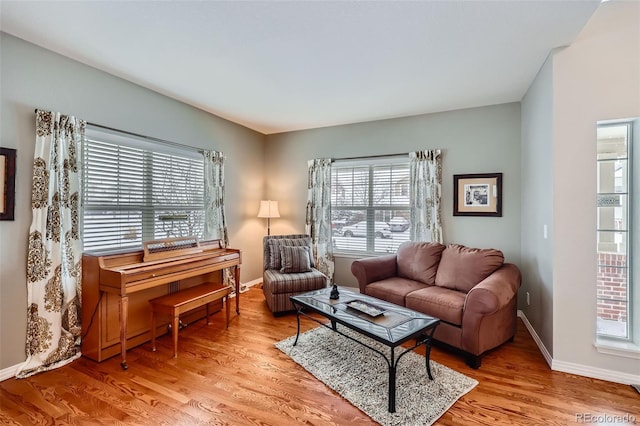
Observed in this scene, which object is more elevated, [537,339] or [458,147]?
[458,147]

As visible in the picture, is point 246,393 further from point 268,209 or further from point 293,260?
point 268,209

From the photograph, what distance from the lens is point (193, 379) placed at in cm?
224

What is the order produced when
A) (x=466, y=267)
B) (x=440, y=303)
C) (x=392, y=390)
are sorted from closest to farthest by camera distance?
(x=392, y=390)
(x=440, y=303)
(x=466, y=267)

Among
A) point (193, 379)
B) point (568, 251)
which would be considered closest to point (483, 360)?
point (568, 251)

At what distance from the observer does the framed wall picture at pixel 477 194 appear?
3555mm

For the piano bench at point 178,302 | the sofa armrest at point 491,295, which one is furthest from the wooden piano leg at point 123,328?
the sofa armrest at point 491,295

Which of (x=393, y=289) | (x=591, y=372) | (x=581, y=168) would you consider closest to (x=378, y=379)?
(x=393, y=289)

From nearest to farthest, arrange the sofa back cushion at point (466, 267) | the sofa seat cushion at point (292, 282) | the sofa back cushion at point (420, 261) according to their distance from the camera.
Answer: the sofa back cushion at point (466, 267) < the sofa back cushion at point (420, 261) < the sofa seat cushion at point (292, 282)

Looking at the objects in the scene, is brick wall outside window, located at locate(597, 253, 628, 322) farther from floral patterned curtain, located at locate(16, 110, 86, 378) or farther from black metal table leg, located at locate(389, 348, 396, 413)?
floral patterned curtain, located at locate(16, 110, 86, 378)

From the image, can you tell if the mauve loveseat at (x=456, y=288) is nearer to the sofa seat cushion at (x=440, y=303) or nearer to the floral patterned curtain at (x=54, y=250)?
the sofa seat cushion at (x=440, y=303)

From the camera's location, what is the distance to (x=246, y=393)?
81.5 inches

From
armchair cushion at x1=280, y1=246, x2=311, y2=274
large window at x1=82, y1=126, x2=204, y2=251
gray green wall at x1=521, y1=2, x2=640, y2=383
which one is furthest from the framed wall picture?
large window at x1=82, y1=126, x2=204, y2=251

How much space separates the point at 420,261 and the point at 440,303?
809 millimetres

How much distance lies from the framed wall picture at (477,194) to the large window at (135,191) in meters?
3.31
